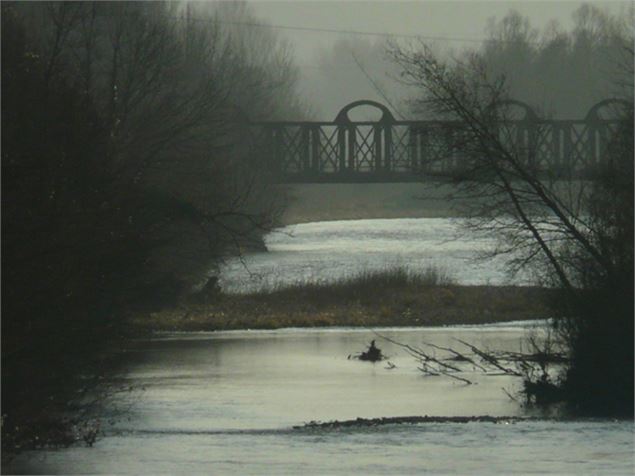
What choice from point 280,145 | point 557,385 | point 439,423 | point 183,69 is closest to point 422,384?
point 557,385

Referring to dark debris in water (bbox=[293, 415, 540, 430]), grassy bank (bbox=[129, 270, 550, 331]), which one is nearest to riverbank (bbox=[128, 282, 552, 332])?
grassy bank (bbox=[129, 270, 550, 331])

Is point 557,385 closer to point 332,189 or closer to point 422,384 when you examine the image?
point 422,384

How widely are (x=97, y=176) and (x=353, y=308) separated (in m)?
23.9

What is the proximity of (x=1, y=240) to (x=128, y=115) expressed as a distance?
24062 millimetres

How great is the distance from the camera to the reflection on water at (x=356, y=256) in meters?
60.2

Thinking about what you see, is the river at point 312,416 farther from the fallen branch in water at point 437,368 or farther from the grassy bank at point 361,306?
the grassy bank at point 361,306

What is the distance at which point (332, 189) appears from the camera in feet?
494

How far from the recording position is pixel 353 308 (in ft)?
165

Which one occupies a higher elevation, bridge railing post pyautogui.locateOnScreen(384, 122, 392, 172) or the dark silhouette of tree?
bridge railing post pyautogui.locateOnScreen(384, 122, 392, 172)

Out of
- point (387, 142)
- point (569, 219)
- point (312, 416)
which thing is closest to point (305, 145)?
point (387, 142)

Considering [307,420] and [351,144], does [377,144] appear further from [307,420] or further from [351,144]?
[307,420]

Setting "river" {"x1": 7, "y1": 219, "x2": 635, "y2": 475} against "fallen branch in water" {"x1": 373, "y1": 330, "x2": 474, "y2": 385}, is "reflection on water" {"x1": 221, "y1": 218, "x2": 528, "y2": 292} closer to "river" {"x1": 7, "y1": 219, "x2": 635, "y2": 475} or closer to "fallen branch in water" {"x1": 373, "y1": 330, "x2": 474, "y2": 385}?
"fallen branch in water" {"x1": 373, "y1": 330, "x2": 474, "y2": 385}

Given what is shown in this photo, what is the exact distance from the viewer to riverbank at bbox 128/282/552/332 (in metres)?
47.7

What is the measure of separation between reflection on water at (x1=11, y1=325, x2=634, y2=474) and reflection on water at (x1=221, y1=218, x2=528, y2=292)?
13.3 ft
